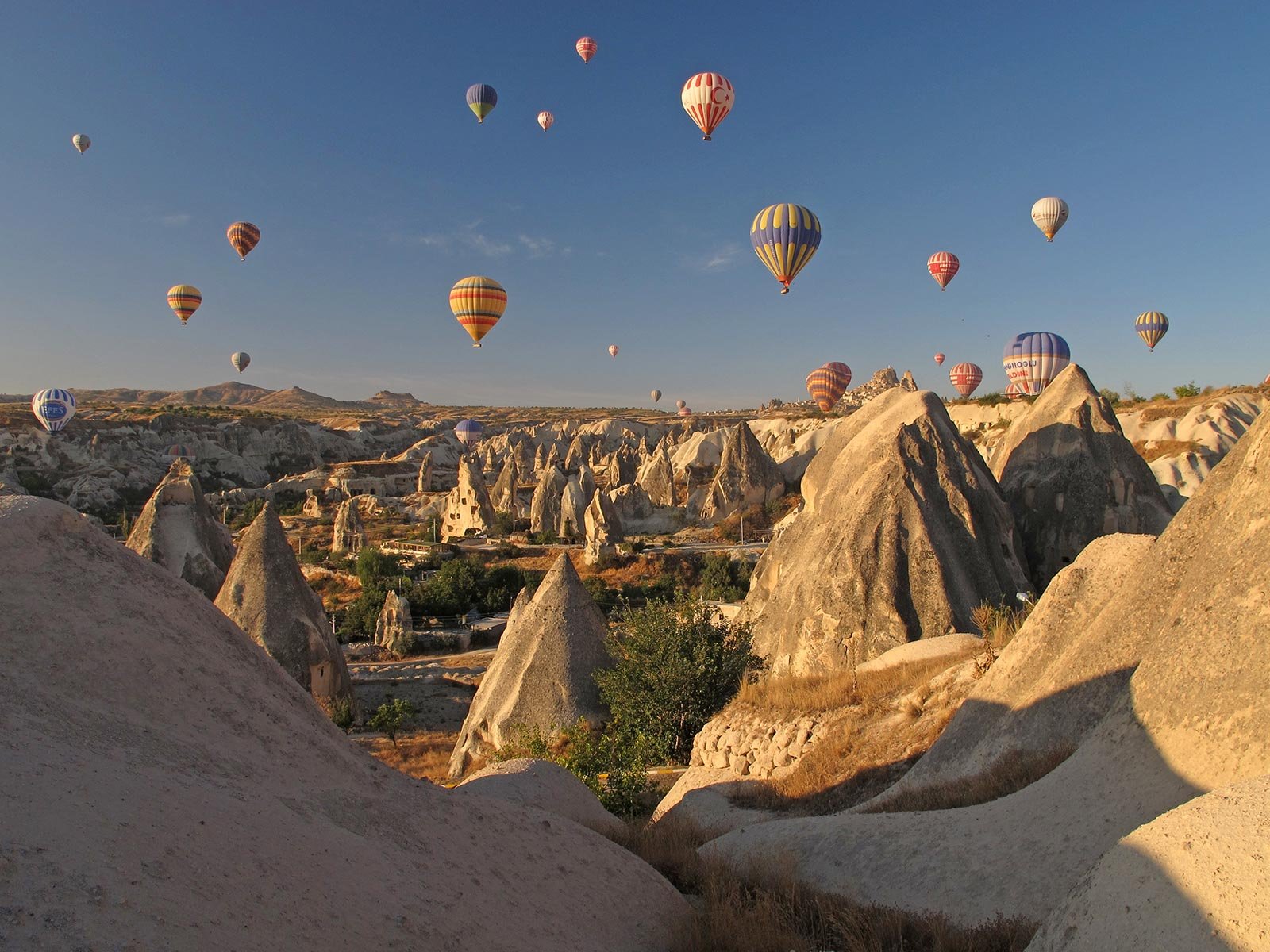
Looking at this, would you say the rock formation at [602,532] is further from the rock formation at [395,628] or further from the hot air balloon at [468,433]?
the hot air balloon at [468,433]

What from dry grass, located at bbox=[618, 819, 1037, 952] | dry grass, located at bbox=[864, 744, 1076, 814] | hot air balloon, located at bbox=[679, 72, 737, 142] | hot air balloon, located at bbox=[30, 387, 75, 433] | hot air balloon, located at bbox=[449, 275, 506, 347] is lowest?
dry grass, located at bbox=[618, 819, 1037, 952]

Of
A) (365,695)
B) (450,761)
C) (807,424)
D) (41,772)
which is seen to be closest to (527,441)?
(807,424)

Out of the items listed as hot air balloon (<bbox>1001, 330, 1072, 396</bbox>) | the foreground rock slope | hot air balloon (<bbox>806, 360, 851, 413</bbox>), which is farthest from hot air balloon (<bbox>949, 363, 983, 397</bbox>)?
the foreground rock slope

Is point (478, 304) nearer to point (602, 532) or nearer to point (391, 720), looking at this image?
point (602, 532)

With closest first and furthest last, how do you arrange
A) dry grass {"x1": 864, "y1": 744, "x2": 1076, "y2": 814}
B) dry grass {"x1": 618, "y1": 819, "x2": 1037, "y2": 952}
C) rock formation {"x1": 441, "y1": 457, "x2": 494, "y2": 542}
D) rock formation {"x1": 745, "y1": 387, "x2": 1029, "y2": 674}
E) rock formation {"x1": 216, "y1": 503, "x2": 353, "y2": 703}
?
dry grass {"x1": 618, "y1": 819, "x2": 1037, "y2": 952}
dry grass {"x1": 864, "y1": 744, "x2": 1076, "y2": 814}
rock formation {"x1": 745, "y1": 387, "x2": 1029, "y2": 674}
rock formation {"x1": 216, "y1": 503, "x2": 353, "y2": 703}
rock formation {"x1": 441, "y1": 457, "x2": 494, "y2": 542}

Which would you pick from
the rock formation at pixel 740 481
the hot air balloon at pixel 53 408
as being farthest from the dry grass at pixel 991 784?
the hot air balloon at pixel 53 408

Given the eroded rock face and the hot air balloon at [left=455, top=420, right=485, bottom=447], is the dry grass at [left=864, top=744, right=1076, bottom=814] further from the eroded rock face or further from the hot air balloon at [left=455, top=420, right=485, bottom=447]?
the hot air balloon at [left=455, top=420, right=485, bottom=447]

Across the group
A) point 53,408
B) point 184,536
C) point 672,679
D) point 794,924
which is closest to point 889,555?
point 672,679
